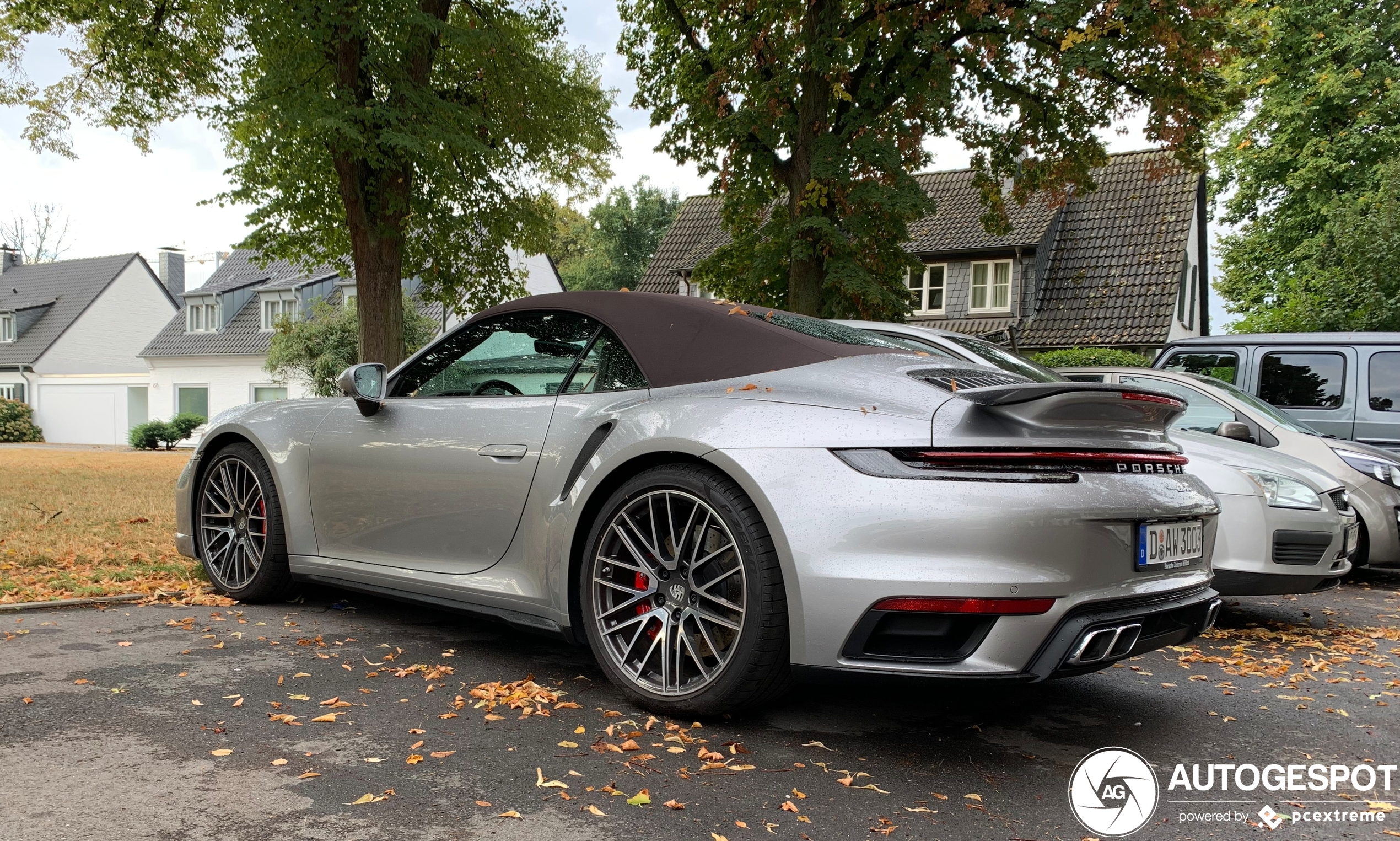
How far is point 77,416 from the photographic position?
4075cm

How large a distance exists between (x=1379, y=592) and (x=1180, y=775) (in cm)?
583

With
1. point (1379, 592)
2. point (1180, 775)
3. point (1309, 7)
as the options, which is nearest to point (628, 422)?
point (1180, 775)

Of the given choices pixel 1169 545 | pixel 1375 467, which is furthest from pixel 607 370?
pixel 1375 467

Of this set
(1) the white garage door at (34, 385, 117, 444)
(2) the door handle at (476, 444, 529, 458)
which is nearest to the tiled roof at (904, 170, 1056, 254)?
(2) the door handle at (476, 444, 529, 458)

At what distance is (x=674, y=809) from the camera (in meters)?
2.71

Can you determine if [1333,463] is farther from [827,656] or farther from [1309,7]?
[1309,7]

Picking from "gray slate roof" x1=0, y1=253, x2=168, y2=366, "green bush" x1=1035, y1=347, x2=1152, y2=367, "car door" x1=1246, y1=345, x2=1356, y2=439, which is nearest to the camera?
"car door" x1=1246, y1=345, x2=1356, y2=439

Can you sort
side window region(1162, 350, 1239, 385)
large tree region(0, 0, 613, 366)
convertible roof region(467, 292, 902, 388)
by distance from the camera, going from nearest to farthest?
convertible roof region(467, 292, 902, 388) → side window region(1162, 350, 1239, 385) → large tree region(0, 0, 613, 366)

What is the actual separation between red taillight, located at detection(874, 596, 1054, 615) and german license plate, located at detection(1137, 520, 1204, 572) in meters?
0.45

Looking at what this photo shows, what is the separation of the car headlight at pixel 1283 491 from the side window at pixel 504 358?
3.77 meters

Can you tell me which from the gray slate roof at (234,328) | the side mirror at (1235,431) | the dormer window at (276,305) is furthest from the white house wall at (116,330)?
the side mirror at (1235,431)

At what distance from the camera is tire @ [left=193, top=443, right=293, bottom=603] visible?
4.97 m

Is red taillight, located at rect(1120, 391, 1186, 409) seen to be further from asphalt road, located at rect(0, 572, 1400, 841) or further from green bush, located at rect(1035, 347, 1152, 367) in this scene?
green bush, located at rect(1035, 347, 1152, 367)

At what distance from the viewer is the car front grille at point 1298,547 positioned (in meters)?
5.46
